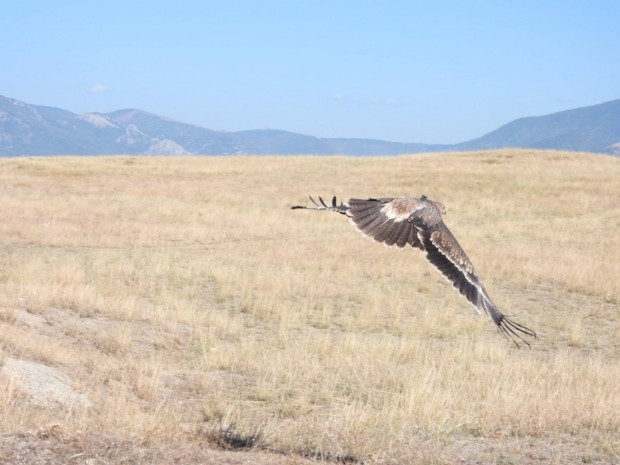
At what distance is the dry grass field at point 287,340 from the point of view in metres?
6.55

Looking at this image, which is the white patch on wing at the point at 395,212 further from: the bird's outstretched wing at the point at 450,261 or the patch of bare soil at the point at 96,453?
the patch of bare soil at the point at 96,453

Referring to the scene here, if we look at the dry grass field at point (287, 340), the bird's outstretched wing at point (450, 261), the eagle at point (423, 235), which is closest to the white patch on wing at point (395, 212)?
the eagle at point (423, 235)

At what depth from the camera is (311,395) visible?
8750 mm

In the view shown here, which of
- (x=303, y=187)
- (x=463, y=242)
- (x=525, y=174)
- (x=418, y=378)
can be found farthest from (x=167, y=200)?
(x=418, y=378)

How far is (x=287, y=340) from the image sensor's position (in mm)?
11969

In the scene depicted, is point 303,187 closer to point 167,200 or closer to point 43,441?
point 167,200

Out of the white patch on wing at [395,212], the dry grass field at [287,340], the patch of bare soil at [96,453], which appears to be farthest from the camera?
the dry grass field at [287,340]

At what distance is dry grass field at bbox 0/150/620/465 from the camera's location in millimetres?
6555

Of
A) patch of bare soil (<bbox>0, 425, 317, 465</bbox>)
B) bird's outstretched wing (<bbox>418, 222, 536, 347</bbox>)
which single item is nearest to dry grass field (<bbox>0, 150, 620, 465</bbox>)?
patch of bare soil (<bbox>0, 425, 317, 465</bbox>)

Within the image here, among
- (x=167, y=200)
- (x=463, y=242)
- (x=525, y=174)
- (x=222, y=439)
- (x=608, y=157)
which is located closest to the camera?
(x=222, y=439)

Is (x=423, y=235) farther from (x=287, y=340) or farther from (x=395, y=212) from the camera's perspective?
(x=287, y=340)

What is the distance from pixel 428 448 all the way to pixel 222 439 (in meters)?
1.68

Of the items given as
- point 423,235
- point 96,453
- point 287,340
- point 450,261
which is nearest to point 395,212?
point 423,235

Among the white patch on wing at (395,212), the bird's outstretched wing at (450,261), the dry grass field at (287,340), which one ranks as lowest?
the dry grass field at (287,340)
